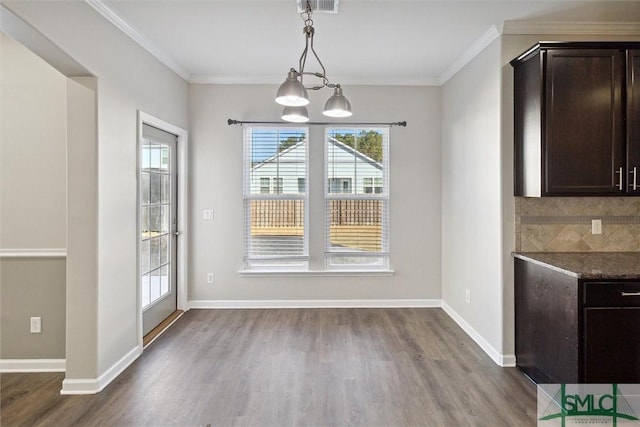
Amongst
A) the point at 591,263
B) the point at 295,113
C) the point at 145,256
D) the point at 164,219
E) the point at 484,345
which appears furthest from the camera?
the point at 164,219

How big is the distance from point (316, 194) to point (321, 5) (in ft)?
7.54

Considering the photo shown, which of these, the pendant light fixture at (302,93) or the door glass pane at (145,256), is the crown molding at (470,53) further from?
the door glass pane at (145,256)

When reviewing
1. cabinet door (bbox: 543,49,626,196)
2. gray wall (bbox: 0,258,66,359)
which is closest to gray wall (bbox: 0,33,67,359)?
gray wall (bbox: 0,258,66,359)

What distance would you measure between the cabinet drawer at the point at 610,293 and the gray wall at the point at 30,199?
3.65 meters

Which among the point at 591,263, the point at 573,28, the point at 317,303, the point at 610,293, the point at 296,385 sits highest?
the point at 573,28

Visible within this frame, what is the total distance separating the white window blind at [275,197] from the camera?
4.57 meters

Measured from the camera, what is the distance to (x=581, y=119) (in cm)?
263

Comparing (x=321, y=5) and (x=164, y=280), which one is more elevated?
(x=321, y=5)

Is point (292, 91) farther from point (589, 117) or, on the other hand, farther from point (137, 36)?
A: point (589, 117)

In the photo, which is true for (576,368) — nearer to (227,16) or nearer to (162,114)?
(227,16)

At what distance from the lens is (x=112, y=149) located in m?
2.85

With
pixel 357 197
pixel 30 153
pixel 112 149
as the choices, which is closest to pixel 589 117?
pixel 357 197

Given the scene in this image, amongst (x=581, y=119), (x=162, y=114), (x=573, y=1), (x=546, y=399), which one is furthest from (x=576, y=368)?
(x=162, y=114)
